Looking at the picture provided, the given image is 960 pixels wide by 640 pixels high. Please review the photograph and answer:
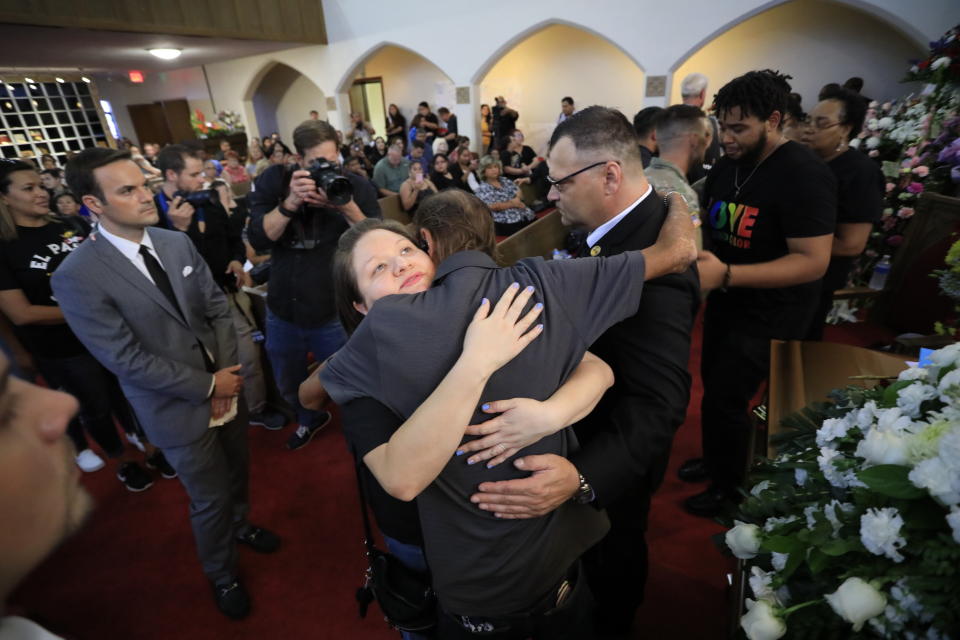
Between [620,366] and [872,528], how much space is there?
629 mm

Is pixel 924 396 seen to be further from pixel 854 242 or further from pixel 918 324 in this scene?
pixel 918 324

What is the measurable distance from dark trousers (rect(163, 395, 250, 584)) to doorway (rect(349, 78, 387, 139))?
525 inches

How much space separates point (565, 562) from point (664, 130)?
2110mm

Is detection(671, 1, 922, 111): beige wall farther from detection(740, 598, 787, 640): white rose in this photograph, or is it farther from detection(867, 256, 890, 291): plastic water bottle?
detection(740, 598, 787, 640): white rose

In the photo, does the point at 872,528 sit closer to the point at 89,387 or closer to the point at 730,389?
the point at 730,389

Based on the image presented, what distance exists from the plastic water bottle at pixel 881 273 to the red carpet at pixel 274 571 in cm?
278

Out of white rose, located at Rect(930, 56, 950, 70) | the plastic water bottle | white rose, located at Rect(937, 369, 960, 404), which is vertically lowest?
the plastic water bottle

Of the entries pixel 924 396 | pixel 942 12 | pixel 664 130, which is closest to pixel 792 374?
pixel 924 396

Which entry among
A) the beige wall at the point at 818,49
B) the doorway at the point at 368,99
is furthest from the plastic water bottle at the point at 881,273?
the doorway at the point at 368,99

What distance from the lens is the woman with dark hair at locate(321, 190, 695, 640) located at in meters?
0.84

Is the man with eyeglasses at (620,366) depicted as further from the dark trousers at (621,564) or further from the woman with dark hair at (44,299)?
the woman with dark hair at (44,299)

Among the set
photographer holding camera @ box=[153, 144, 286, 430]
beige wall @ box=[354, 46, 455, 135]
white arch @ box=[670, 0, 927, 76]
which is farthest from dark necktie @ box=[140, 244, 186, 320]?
beige wall @ box=[354, 46, 455, 135]

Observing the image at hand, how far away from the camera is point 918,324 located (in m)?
3.86

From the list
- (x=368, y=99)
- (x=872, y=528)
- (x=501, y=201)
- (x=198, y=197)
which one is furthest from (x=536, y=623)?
(x=368, y=99)
